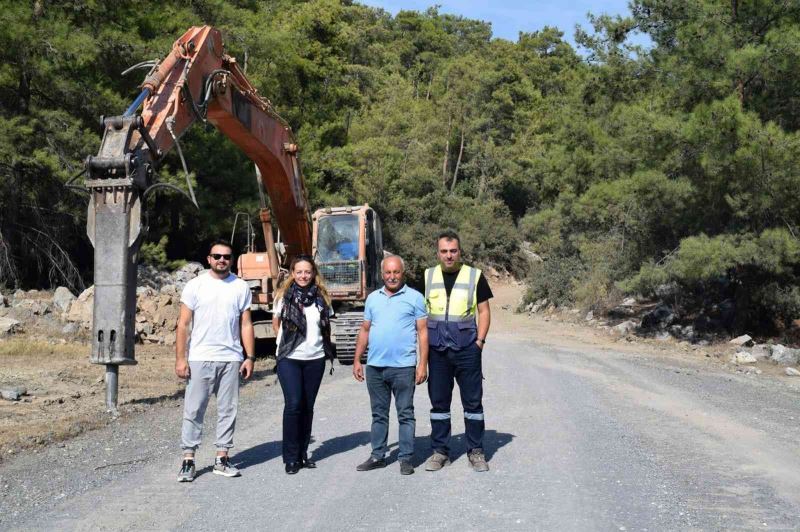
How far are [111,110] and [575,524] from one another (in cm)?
1936

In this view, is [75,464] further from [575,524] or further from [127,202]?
[575,524]

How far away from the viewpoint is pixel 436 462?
6.99m

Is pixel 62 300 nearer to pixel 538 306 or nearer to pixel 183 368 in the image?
pixel 183 368

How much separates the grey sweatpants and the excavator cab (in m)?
8.80

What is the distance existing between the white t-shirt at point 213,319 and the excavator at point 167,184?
10.2ft

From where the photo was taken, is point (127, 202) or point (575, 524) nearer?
point (575, 524)

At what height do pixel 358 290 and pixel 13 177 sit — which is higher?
pixel 13 177

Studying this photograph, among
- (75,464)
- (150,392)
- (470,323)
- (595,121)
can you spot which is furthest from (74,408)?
(595,121)

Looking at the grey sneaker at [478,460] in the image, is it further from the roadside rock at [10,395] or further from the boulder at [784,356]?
the boulder at [784,356]

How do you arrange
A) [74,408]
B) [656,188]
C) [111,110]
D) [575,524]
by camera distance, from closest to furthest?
[575,524]
[74,408]
[656,188]
[111,110]

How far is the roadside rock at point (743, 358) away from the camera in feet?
61.8

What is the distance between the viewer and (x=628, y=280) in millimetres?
21656

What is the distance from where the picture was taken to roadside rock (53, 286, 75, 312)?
63.4ft

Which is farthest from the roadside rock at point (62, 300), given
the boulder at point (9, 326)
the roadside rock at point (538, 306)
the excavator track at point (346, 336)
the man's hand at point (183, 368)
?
the roadside rock at point (538, 306)
